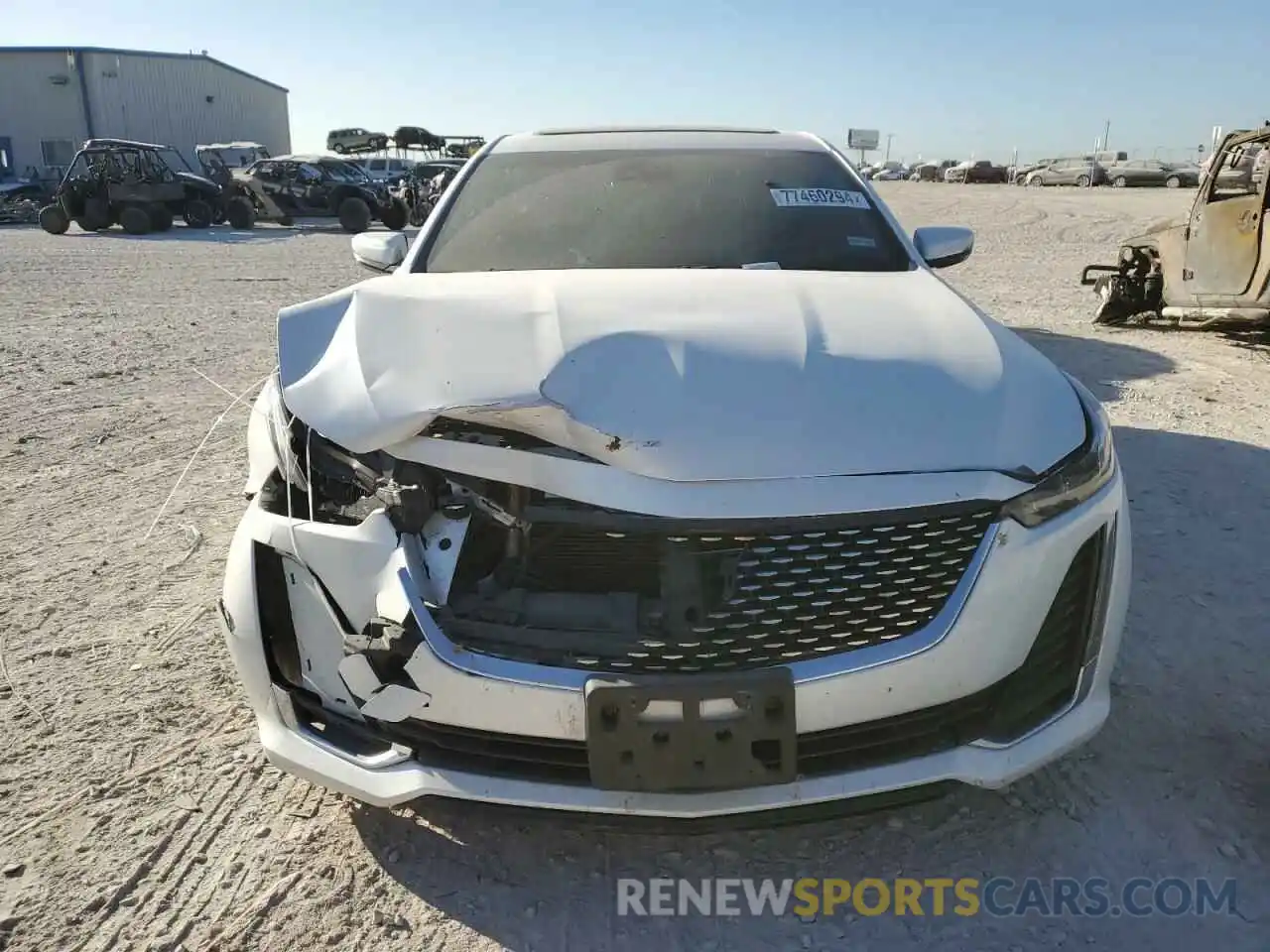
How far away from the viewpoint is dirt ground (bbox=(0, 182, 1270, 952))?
1831mm

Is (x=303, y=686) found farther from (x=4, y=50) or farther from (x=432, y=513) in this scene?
(x=4, y=50)

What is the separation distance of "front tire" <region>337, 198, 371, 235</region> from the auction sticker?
17720 mm

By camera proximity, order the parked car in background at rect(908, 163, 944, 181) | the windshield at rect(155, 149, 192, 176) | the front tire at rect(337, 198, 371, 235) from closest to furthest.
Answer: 1. the front tire at rect(337, 198, 371, 235)
2. the windshield at rect(155, 149, 192, 176)
3. the parked car in background at rect(908, 163, 944, 181)

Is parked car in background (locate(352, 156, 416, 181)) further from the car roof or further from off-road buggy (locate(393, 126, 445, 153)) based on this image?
the car roof

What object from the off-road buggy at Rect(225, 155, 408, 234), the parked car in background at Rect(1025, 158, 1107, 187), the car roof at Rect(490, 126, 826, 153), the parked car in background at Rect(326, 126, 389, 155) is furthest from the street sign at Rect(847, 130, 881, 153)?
the car roof at Rect(490, 126, 826, 153)

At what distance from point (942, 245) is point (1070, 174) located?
4541 centimetres

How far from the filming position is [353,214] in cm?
1941

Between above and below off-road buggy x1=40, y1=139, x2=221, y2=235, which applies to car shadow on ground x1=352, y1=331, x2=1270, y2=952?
below

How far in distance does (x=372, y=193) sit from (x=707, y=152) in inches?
716

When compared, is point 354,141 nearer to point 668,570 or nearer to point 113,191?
point 113,191

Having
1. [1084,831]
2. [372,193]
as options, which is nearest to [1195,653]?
[1084,831]

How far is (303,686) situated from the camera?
1.87 metres

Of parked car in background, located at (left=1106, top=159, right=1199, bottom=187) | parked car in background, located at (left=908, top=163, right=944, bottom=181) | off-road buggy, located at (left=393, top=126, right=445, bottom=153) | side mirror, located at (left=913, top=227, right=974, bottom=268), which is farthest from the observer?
parked car in background, located at (left=908, top=163, right=944, bottom=181)

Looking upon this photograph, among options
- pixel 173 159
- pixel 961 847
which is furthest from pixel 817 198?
pixel 173 159
